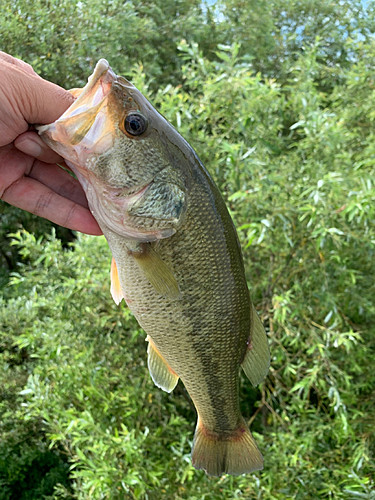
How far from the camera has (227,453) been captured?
117 cm

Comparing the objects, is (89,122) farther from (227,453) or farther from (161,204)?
(227,453)

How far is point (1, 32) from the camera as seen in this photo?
311cm

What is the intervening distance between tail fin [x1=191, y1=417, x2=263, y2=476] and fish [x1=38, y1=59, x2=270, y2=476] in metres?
0.17

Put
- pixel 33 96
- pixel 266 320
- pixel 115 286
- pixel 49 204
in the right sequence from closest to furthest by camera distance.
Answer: pixel 33 96 → pixel 115 286 → pixel 49 204 → pixel 266 320

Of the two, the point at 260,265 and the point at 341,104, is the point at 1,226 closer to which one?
the point at 260,265

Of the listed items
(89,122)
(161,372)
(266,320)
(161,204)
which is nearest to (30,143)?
(89,122)

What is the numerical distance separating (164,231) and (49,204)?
1.58 feet

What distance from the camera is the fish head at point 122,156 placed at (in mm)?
849

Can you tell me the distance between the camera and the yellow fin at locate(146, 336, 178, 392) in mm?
1145

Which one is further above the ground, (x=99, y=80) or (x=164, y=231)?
(x=99, y=80)

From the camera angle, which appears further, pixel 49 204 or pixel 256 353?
pixel 49 204

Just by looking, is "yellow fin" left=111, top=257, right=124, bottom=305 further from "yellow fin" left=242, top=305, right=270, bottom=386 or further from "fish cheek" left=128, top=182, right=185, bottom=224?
"yellow fin" left=242, top=305, right=270, bottom=386

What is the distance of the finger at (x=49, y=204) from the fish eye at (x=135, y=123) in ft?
1.35

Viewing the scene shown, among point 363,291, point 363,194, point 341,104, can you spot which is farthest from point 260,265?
point 341,104
